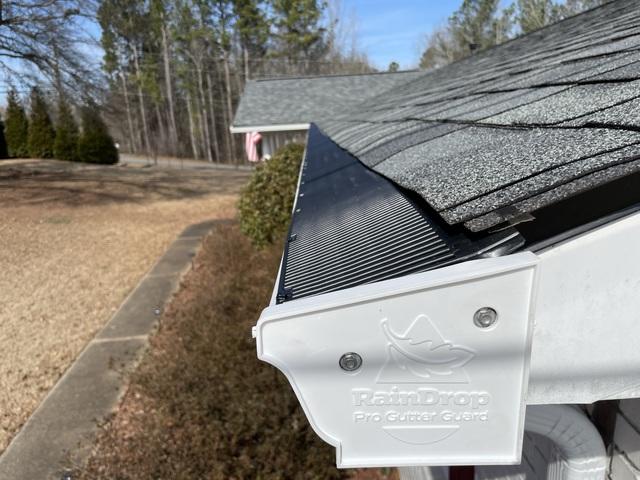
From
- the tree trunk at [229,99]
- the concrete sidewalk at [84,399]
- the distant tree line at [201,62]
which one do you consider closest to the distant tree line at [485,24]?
the distant tree line at [201,62]

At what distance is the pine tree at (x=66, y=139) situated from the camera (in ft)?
83.9

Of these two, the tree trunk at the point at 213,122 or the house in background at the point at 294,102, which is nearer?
the house in background at the point at 294,102

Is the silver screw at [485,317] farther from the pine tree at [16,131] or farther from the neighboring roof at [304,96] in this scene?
the pine tree at [16,131]

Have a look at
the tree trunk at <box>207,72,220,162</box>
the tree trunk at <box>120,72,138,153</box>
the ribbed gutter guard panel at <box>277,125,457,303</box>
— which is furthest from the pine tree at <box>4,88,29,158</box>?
the tree trunk at <box>207,72,220,162</box>

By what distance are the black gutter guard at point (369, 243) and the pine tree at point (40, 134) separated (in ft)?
70.8

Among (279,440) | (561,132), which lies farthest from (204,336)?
(561,132)

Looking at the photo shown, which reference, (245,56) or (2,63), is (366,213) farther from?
(245,56)

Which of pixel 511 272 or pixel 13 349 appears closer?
pixel 511 272

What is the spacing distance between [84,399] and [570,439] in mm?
4435

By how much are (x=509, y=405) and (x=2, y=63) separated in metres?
14.1

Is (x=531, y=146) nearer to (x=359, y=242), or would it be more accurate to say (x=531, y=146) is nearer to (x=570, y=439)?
(x=359, y=242)

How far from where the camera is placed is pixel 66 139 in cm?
2753

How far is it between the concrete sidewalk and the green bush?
1909 millimetres

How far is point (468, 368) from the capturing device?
2.85 ft
